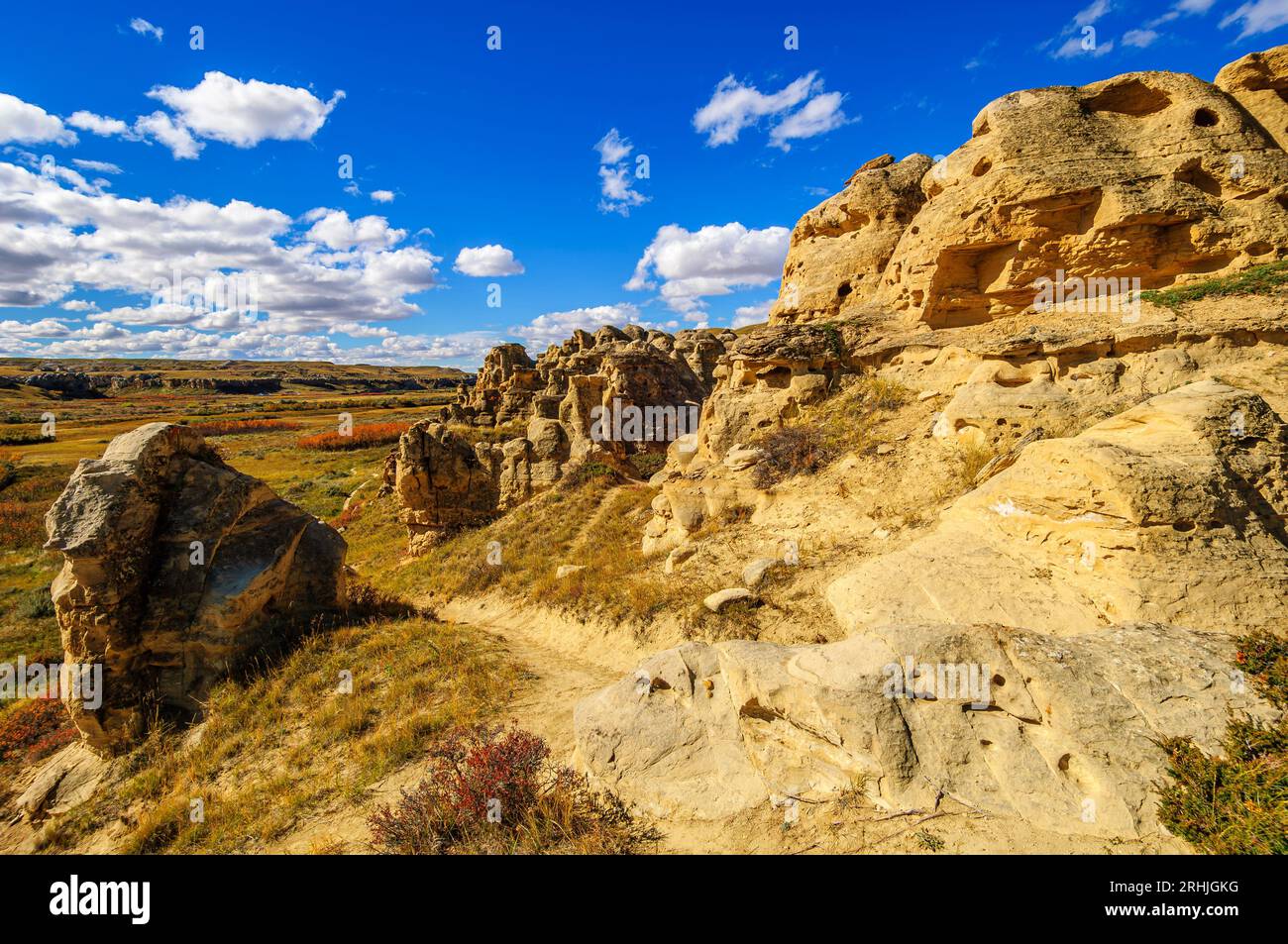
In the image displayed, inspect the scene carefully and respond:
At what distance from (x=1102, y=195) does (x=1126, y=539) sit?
1134 cm

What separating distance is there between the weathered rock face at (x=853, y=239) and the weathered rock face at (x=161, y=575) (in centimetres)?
1690

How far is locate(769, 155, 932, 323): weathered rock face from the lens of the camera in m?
17.2

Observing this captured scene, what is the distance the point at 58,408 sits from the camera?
3469 inches

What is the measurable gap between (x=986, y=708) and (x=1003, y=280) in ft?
43.0

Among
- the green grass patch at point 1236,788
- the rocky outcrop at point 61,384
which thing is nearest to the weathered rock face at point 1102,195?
the green grass patch at point 1236,788

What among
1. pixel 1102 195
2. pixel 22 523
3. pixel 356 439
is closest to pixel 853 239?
pixel 1102 195

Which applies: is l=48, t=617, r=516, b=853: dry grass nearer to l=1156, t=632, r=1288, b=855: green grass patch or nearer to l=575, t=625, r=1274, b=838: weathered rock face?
l=575, t=625, r=1274, b=838: weathered rock face

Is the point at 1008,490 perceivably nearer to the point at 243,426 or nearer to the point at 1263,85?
the point at 1263,85

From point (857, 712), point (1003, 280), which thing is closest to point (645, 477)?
point (1003, 280)

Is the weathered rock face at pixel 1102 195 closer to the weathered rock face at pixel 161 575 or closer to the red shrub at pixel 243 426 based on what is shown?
the weathered rock face at pixel 161 575

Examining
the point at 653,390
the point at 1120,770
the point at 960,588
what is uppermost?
the point at 653,390

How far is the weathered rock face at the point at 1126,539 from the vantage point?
5.68 m
